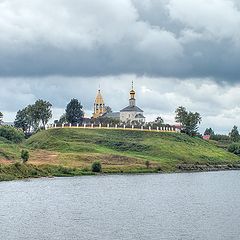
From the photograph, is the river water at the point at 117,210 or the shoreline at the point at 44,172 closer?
the river water at the point at 117,210

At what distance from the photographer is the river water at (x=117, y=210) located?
215 feet

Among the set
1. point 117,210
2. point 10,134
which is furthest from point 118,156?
point 117,210

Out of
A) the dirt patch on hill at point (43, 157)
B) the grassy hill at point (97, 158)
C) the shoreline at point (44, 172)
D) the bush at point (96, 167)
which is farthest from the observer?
the dirt patch on hill at point (43, 157)

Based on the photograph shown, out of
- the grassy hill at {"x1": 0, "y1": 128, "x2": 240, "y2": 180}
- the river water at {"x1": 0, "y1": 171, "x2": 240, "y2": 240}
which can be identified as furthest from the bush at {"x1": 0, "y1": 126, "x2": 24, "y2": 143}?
the river water at {"x1": 0, "y1": 171, "x2": 240, "y2": 240}

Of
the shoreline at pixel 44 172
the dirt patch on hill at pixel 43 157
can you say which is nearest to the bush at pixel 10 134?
the dirt patch on hill at pixel 43 157

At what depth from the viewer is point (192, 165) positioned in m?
180

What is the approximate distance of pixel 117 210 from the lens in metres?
82.8

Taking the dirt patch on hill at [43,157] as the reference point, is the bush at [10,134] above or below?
above

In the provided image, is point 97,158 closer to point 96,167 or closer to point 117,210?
point 96,167

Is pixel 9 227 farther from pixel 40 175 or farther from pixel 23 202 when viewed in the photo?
pixel 40 175

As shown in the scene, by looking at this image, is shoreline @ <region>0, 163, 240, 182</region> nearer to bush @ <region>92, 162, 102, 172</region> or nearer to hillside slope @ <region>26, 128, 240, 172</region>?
bush @ <region>92, 162, 102, 172</region>

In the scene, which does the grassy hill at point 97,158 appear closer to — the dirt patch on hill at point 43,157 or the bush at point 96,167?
the dirt patch on hill at point 43,157

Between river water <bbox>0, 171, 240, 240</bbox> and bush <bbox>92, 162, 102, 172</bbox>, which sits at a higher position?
bush <bbox>92, 162, 102, 172</bbox>

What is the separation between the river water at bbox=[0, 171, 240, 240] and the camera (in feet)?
215
